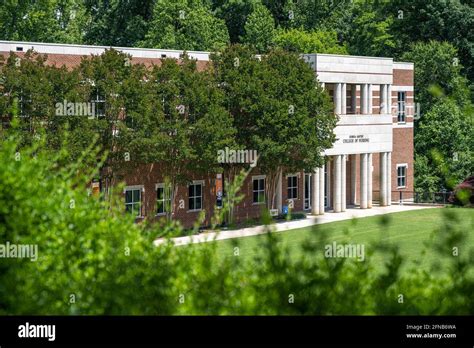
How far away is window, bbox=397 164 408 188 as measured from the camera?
6362 centimetres

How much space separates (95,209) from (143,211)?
1302 inches

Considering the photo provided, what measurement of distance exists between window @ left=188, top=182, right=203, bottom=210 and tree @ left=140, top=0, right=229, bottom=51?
1132 inches

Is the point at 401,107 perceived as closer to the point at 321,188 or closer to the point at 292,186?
the point at 292,186

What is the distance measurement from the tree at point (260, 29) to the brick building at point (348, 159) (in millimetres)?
20872

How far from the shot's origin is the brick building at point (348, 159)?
48.0 meters

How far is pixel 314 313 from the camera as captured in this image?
924 cm

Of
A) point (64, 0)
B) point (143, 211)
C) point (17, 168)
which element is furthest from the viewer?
point (64, 0)

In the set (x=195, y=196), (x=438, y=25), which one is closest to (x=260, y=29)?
(x=438, y=25)

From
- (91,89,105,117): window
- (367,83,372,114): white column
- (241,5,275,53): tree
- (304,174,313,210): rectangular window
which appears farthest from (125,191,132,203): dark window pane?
(241,5,275,53): tree

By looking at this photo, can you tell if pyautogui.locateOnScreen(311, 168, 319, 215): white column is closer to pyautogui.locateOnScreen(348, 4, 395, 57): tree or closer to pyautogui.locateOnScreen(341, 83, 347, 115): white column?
pyautogui.locateOnScreen(341, 83, 347, 115): white column

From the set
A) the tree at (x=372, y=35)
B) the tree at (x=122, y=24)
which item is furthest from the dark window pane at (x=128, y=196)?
the tree at (x=122, y=24)

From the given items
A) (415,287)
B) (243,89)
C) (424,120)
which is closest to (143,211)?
(243,89)

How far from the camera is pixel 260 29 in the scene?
273 feet
